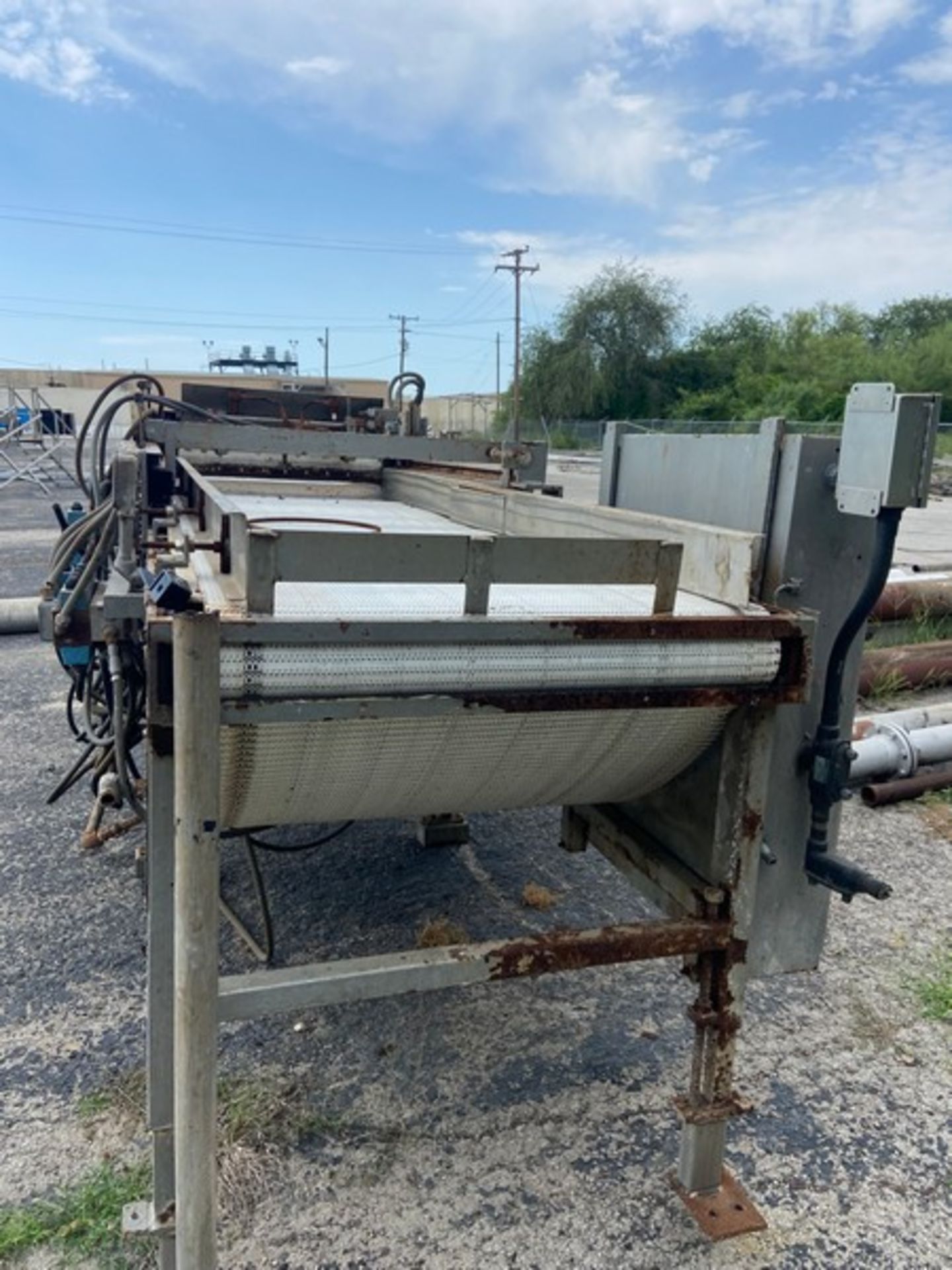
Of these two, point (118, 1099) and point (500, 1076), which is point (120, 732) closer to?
point (118, 1099)

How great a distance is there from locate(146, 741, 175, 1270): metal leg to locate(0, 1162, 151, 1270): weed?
0.14 m

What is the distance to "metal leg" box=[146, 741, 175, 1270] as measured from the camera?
1437 millimetres

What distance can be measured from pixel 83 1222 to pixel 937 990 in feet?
7.03

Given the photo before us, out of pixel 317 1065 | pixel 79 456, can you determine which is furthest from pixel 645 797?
pixel 79 456

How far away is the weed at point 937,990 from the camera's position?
8.23 ft

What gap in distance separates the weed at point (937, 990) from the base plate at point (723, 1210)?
0.92 m

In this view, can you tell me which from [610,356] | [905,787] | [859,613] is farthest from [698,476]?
[610,356]

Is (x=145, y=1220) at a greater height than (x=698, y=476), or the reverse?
(x=698, y=476)

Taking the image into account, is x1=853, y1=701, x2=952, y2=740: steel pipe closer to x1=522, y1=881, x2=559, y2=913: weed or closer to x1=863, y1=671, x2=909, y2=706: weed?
x1=863, y1=671, x2=909, y2=706: weed

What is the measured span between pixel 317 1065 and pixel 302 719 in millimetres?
1235

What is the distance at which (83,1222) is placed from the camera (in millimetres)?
1771

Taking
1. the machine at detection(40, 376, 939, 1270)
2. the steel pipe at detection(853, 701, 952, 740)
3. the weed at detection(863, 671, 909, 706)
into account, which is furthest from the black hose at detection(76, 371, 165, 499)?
the weed at detection(863, 671, 909, 706)

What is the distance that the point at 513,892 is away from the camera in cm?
308

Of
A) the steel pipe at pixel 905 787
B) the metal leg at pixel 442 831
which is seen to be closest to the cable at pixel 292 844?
the metal leg at pixel 442 831
